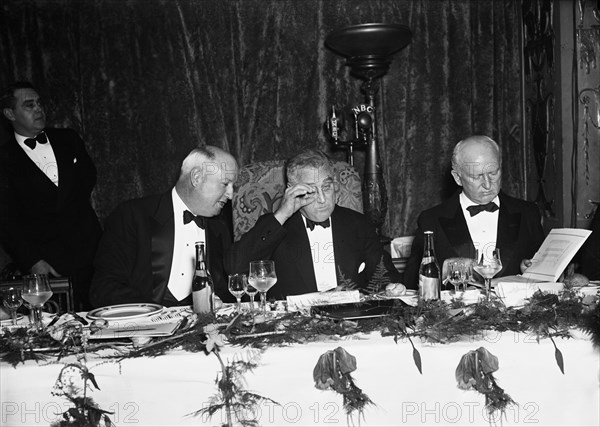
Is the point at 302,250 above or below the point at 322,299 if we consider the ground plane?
above

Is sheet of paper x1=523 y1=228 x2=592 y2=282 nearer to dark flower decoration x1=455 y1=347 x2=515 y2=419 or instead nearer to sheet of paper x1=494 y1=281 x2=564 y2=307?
sheet of paper x1=494 y1=281 x2=564 y2=307

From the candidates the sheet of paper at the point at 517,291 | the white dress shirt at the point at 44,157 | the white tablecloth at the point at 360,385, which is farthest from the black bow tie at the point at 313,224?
the white dress shirt at the point at 44,157

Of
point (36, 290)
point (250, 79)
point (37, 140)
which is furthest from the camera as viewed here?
point (250, 79)

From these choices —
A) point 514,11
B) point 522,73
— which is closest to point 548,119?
point 522,73

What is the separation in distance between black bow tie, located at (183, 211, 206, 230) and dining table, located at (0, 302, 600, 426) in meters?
1.05

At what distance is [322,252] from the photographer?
312 cm

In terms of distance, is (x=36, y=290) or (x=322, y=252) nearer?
(x=36, y=290)

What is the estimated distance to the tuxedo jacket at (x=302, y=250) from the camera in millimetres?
2869

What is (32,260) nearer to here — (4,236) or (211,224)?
(4,236)

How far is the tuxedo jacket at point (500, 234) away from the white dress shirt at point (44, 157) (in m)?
2.18

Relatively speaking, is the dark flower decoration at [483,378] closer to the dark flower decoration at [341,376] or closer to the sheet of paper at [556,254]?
the dark flower decoration at [341,376]

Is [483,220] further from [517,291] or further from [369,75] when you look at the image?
[369,75]

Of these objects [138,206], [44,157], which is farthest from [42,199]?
[138,206]

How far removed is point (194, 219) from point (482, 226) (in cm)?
130
